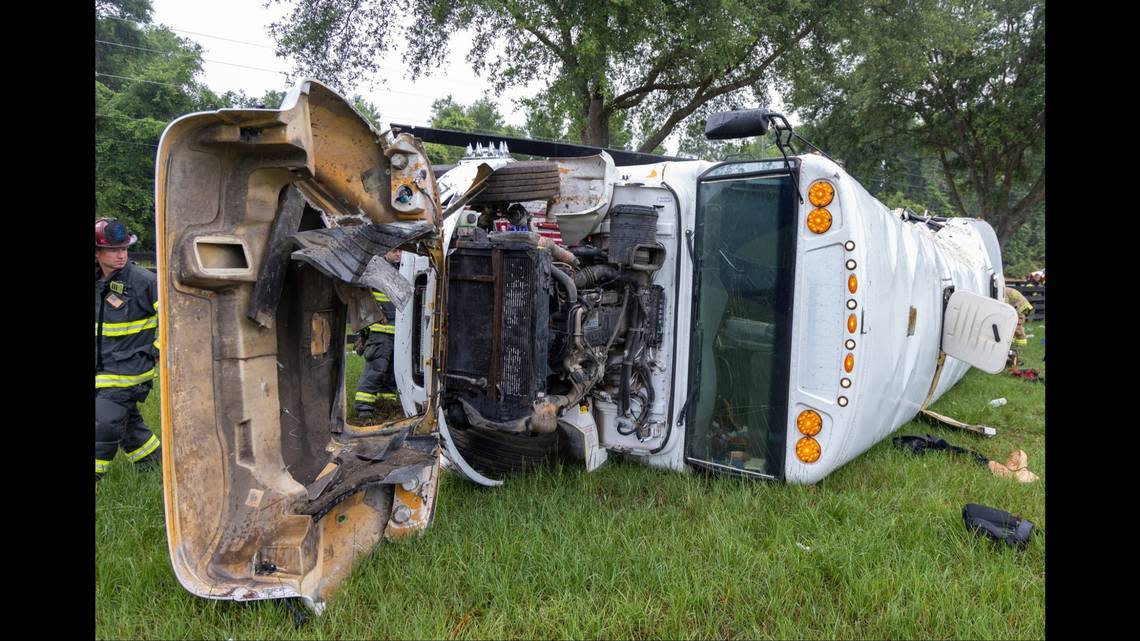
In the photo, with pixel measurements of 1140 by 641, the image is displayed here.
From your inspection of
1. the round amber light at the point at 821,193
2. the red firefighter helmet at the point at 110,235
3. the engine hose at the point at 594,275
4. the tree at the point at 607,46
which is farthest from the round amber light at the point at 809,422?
the tree at the point at 607,46

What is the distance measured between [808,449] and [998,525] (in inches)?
34.4

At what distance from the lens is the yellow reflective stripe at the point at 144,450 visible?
163 inches

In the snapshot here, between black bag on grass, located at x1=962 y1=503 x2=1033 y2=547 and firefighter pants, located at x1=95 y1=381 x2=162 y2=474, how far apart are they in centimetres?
460

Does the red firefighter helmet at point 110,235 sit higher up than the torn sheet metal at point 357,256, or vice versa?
the red firefighter helmet at point 110,235

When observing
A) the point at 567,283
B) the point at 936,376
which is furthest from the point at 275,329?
the point at 936,376

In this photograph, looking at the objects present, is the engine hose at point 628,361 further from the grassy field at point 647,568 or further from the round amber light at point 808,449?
the round amber light at point 808,449

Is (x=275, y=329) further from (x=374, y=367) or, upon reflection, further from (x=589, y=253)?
(x=374, y=367)

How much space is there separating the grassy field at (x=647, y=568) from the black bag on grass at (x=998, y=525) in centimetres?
6

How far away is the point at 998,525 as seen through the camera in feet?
10.1

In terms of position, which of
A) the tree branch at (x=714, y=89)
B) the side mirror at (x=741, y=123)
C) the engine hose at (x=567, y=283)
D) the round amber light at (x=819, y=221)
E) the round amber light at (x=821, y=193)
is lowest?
the engine hose at (x=567, y=283)

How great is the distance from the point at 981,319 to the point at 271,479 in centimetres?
479

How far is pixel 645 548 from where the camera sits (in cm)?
288

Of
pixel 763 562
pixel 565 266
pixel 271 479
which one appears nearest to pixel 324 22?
pixel 565 266

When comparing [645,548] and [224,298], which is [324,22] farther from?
[645,548]
